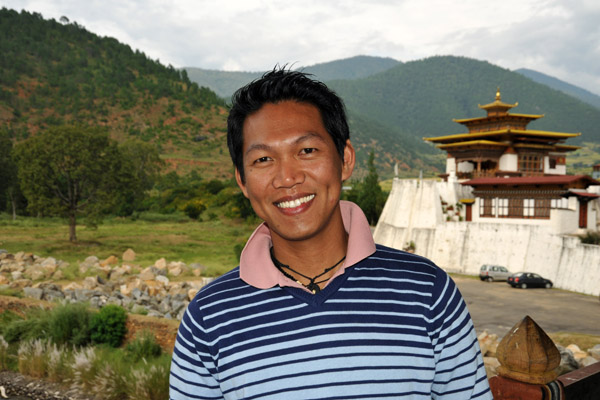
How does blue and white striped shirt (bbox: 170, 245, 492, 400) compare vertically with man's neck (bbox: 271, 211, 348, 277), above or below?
below

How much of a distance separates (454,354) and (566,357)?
34.9ft

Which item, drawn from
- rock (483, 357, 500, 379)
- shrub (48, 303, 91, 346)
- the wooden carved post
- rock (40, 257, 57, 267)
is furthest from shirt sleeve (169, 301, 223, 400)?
rock (40, 257, 57, 267)

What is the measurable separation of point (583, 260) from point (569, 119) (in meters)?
176

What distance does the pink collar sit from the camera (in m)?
1.91

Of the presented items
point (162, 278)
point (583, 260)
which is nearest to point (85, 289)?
point (162, 278)

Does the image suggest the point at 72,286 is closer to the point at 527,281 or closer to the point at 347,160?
the point at 347,160

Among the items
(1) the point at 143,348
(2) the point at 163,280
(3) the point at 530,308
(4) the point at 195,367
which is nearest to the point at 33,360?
(1) the point at 143,348

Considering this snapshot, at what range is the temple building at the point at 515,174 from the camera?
28156 mm

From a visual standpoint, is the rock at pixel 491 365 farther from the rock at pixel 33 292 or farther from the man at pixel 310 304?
the rock at pixel 33 292

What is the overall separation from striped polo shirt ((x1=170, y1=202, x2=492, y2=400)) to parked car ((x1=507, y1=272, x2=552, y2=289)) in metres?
27.2

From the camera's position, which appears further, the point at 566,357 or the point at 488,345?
the point at 488,345

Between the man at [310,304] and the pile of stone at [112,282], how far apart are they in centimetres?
1528

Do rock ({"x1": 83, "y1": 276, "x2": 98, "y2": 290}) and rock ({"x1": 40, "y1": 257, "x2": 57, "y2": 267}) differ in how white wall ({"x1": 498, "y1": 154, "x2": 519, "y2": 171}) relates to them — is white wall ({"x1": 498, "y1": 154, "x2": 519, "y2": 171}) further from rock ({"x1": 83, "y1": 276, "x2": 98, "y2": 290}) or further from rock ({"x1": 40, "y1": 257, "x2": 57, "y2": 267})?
rock ({"x1": 40, "y1": 257, "x2": 57, "y2": 267})

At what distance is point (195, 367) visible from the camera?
6.12ft
